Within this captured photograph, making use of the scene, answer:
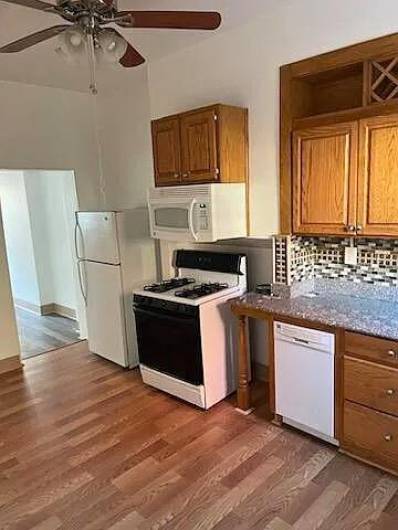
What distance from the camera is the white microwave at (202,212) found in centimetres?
282

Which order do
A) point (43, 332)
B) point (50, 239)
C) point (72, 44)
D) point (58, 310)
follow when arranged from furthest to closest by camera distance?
1. point (58, 310)
2. point (50, 239)
3. point (43, 332)
4. point (72, 44)

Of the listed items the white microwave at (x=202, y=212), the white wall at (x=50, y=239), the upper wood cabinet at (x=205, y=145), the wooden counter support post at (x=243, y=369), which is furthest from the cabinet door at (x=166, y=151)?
the white wall at (x=50, y=239)

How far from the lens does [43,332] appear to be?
5078 mm

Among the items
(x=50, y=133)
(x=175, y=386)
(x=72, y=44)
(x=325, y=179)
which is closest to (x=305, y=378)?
(x=175, y=386)

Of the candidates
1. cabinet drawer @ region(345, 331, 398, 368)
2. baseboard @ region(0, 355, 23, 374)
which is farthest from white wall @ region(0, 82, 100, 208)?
cabinet drawer @ region(345, 331, 398, 368)

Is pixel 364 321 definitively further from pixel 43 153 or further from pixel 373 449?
pixel 43 153

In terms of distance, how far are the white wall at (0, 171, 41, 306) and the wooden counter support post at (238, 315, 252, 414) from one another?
3.89 m

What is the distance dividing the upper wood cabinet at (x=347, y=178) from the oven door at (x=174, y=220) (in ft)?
2.34

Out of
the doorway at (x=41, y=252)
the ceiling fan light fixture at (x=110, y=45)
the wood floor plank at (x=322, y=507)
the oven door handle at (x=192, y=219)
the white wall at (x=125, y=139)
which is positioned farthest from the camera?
the doorway at (x=41, y=252)

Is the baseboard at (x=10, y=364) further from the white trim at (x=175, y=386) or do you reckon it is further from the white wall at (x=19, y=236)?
the white wall at (x=19, y=236)

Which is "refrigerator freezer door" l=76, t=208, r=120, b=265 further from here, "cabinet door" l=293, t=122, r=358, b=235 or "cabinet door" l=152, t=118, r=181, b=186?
"cabinet door" l=293, t=122, r=358, b=235

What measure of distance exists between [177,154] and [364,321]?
69.6 inches

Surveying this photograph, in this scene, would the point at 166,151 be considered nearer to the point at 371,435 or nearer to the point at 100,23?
the point at 100,23

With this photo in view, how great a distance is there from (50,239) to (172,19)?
4.43 metres
